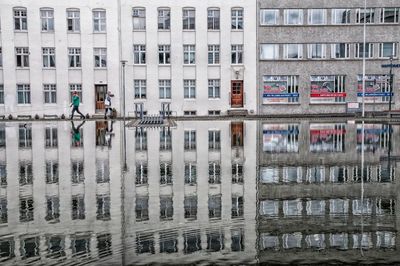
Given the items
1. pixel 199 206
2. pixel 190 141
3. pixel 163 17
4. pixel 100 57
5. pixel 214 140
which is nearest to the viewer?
pixel 199 206

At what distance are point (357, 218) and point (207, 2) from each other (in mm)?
39080

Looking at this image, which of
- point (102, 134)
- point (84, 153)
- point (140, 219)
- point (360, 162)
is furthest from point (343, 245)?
point (102, 134)

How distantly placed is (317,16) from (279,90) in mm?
6946

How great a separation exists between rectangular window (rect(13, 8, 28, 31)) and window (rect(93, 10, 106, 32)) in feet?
18.6

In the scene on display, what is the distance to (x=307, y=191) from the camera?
39.5 feet

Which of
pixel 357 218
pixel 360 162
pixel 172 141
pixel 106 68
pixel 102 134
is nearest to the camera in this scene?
pixel 357 218

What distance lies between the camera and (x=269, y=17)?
4659cm

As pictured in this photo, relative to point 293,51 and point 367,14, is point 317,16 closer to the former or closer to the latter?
point 293,51

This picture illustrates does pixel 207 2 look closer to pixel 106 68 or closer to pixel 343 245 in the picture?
pixel 106 68

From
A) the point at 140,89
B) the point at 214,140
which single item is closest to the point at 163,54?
the point at 140,89

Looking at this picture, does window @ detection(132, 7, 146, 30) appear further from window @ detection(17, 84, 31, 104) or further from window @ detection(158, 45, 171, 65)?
window @ detection(17, 84, 31, 104)

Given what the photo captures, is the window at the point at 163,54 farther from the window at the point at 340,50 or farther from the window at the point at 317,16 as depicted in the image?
the window at the point at 340,50

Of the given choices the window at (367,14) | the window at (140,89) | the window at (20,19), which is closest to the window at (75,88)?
the window at (140,89)

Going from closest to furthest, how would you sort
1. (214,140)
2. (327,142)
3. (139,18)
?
(327,142), (214,140), (139,18)
